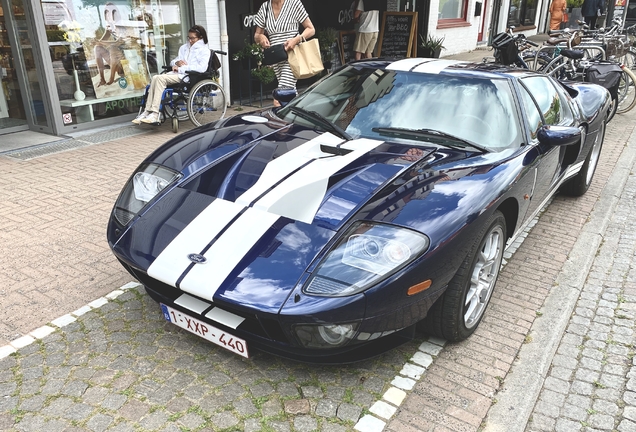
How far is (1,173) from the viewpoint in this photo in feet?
17.5

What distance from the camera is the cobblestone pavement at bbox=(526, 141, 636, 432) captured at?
239 centimetres

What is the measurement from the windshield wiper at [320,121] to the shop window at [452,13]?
1294 centimetres

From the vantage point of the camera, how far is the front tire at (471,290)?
252cm

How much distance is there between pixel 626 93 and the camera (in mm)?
9078

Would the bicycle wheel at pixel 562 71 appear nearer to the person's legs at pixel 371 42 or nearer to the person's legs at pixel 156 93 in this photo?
the person's legs at pixel 371 42

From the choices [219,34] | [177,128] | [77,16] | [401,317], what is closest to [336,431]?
[401,317]

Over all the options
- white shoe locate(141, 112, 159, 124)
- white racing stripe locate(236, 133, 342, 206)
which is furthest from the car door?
white shoe locate(141, 112, 159, 124)

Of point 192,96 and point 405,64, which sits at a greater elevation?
point 405,64

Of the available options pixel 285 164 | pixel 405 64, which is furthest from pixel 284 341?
pixel 405 64

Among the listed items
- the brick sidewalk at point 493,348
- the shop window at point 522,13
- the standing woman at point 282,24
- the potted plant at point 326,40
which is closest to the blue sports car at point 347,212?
the brick sidewalk at point 493,348

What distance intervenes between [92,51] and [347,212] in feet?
20.1

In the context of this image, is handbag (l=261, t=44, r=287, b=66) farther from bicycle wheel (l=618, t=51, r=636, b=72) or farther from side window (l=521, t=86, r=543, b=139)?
bicycle wheel (l=618, t=51, r=636, b=72)

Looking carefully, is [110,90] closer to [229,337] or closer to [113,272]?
[113,272]

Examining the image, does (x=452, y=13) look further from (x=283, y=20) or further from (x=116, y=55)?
(x=116, y=55)
